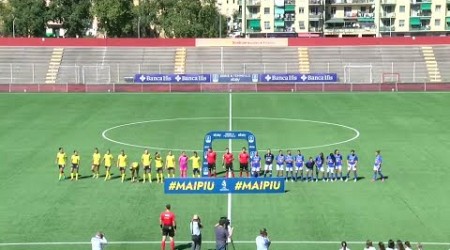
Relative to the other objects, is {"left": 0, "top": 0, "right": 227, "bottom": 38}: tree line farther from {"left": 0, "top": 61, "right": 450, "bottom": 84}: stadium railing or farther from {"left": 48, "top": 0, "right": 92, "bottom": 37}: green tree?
{"left": 0, "top": 61, "right": 450, "bottom": 84}: stadium railing

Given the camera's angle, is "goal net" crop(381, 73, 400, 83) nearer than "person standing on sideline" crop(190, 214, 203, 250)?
No

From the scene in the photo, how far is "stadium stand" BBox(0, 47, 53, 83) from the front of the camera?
70.6 meters

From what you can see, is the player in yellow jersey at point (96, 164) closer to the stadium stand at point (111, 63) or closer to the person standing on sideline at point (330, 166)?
the person standing on sideline at point (330, 166)

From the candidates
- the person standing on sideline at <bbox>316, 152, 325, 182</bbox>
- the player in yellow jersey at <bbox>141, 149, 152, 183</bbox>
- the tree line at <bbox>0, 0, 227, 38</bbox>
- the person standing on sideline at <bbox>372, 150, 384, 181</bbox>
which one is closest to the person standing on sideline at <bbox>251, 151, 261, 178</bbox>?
the person standing on sideline at <bbox>316, 152, 325, 182</bbox>

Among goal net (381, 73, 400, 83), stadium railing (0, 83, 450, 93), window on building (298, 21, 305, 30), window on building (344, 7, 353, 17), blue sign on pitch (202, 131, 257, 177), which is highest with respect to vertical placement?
window on building (344, 7, 353, 17)

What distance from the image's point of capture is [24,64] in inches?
2884

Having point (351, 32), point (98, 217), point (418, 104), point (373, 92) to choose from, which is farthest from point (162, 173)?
point (351, 32)

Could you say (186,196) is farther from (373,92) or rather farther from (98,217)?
(373,92)

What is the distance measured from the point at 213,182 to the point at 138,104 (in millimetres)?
32218

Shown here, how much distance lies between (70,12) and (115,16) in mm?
12976

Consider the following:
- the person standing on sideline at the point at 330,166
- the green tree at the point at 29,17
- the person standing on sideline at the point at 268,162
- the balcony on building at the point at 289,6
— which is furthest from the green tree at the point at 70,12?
the person standing on sideline at the point at 330,166

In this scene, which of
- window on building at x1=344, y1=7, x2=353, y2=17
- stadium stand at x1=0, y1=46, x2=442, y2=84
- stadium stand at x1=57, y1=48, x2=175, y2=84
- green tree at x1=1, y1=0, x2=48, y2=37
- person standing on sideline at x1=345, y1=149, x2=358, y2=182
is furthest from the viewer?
window on building at x1=344, y1=7, x2=353, y2=17

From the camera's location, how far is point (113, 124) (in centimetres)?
4419

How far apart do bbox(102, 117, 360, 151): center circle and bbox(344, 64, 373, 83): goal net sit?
87.7 feet
